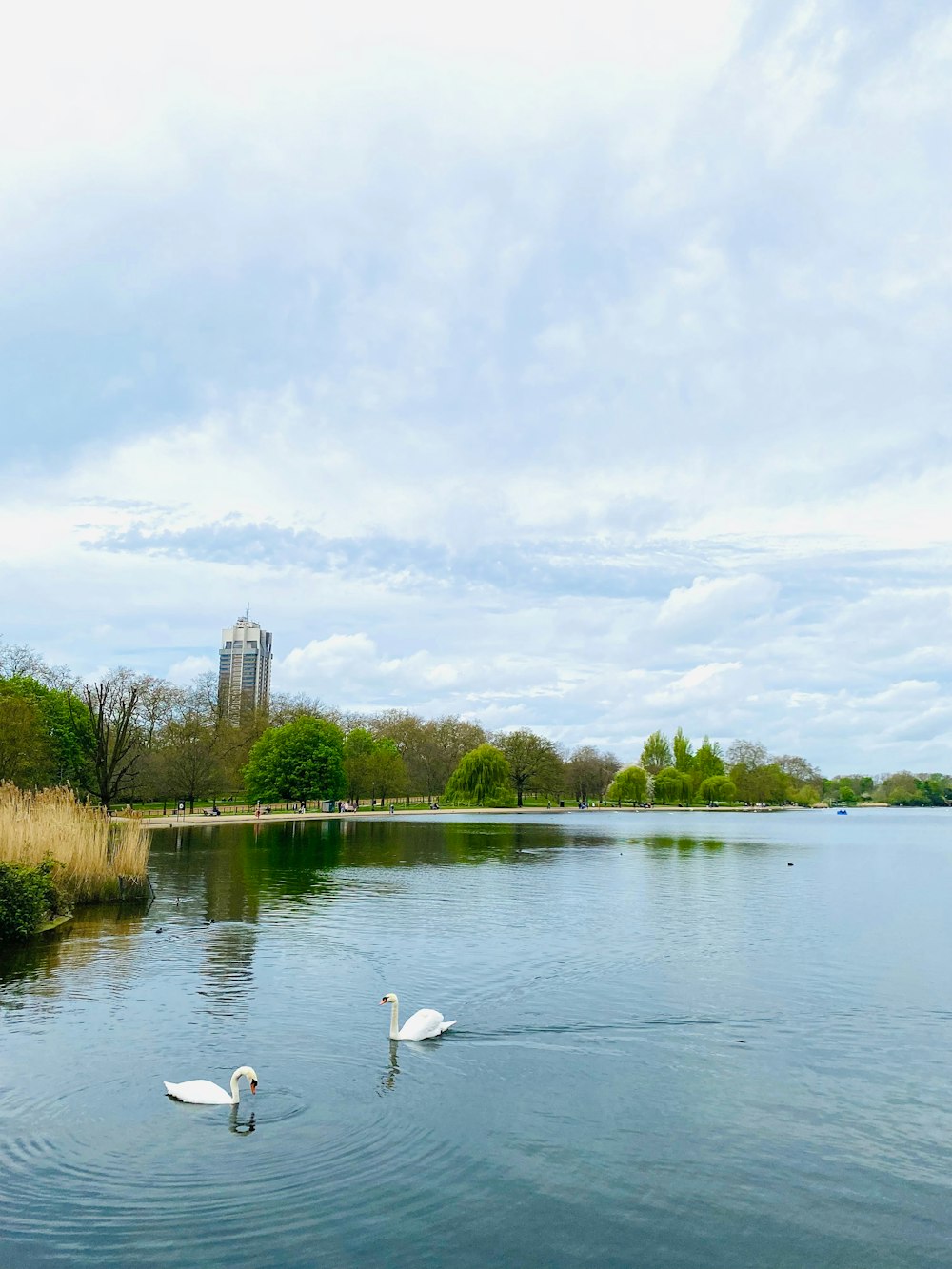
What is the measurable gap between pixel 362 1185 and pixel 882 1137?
220 inches

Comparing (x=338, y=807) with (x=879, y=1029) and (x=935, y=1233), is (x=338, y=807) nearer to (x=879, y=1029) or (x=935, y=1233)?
(x=879, y=1029)

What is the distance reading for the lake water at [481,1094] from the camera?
793 centimetres

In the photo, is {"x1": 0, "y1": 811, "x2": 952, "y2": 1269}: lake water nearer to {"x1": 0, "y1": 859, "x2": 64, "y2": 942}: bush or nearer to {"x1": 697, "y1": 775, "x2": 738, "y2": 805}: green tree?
{"x1": 0, "y1": 859, "x2": 64, "y2": 942}: bush

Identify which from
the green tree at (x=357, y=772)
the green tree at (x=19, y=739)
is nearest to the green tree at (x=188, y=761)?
the green tree at (x=357, y=772)

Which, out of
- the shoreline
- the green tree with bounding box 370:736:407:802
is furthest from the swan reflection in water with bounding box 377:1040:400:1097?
the green tree with bounding box 370:736:407:802

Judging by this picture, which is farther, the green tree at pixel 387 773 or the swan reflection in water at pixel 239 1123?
the green tree at pixel 387 773

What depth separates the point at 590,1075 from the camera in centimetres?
1205

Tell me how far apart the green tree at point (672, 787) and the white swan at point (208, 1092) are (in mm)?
138186

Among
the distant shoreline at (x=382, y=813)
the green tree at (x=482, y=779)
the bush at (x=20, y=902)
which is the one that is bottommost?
the distant shoreline at (x=382, y=813)

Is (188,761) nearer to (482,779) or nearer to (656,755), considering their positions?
(482,779)

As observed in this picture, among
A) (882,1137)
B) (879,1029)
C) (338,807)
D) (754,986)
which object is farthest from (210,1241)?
(338,807)

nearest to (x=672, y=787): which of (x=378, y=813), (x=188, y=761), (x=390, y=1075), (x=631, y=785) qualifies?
(x=631, y=785)

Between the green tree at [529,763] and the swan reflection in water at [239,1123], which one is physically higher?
the green tree at [529,763]

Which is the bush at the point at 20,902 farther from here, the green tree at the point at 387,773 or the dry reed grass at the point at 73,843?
the green tree at the point at 387,773
